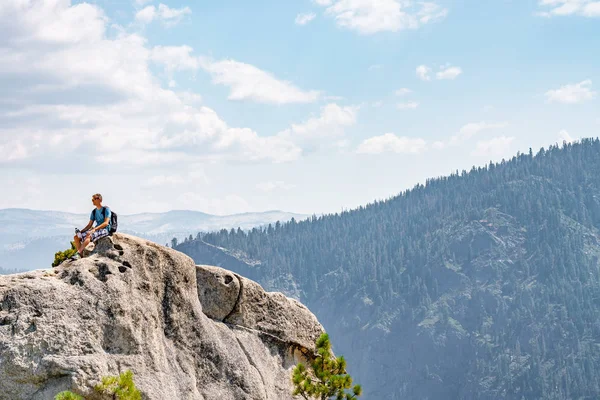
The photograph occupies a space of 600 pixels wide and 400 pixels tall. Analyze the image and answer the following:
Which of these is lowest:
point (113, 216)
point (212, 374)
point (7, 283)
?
point (212, 374)

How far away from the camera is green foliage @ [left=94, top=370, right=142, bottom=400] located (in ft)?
83.4

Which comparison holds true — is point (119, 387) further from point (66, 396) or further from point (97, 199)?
point (97, 199)

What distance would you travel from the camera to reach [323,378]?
121ft

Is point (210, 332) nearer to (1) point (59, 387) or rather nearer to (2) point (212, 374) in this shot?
(2) point (212, 374)

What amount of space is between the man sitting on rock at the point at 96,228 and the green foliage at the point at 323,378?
11.6m

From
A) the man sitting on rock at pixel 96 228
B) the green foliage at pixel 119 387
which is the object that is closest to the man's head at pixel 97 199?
the man sitting on rock at pixel 96 228

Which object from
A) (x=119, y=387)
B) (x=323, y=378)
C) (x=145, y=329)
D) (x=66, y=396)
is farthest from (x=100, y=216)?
(x=323, y=378)

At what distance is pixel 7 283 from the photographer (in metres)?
26.1

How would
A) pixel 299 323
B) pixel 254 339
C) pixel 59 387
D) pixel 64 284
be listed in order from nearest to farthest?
pixel 59 387
pixel 64 284
pixel 254 339
pixel 299 323

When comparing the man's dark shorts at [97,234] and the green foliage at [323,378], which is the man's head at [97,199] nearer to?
the man's dark shorts at [97,234]

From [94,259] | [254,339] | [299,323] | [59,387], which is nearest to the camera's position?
[59,387]

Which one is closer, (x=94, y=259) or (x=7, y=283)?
(x=7, y=283)

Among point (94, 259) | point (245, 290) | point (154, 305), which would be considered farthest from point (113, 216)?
point (245, 290)

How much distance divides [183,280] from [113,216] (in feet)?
13.4
